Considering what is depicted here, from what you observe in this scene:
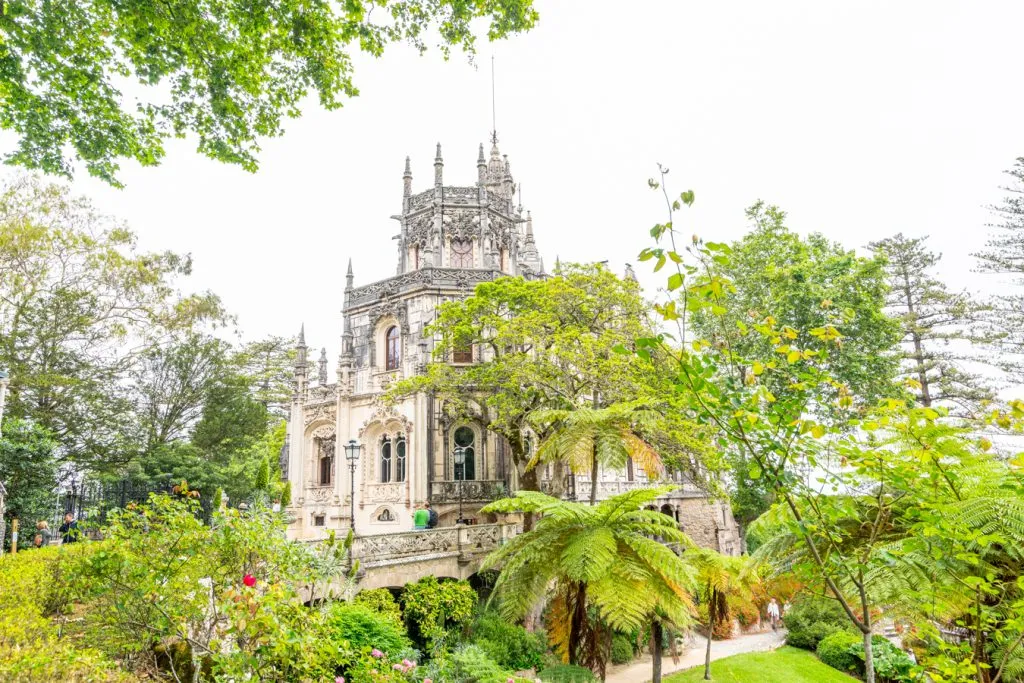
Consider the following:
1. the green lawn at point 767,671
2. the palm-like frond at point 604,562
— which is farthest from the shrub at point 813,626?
the palm-like frond at point 604,562

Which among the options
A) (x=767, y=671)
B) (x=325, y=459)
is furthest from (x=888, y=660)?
(x=325, y=459)

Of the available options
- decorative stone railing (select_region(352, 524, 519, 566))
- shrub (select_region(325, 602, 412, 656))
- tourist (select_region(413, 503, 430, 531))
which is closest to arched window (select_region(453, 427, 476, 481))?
tourist (select_region(413, 503, 430, 531))

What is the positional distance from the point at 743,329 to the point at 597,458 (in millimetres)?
10516

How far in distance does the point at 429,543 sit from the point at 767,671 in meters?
10.5

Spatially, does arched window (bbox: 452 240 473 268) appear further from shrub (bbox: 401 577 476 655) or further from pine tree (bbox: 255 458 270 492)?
shrub (bbox: 401 577 476 655)

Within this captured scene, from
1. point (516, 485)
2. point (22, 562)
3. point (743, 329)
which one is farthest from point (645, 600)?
point (516, 485)

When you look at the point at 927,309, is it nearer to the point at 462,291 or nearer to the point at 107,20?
the point at 462,291

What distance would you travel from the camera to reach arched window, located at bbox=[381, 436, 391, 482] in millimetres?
23188

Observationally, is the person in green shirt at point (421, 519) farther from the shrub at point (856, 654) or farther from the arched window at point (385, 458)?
the shrub at point (856, 654)

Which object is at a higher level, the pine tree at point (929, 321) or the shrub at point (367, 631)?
the pine tree at point (929, 321)

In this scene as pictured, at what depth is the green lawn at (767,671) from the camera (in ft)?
54.6

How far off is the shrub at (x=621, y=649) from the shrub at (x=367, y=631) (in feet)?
32.0

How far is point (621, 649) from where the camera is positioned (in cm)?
1877

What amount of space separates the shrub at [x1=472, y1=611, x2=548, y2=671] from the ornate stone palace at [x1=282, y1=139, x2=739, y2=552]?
590 centimetres
